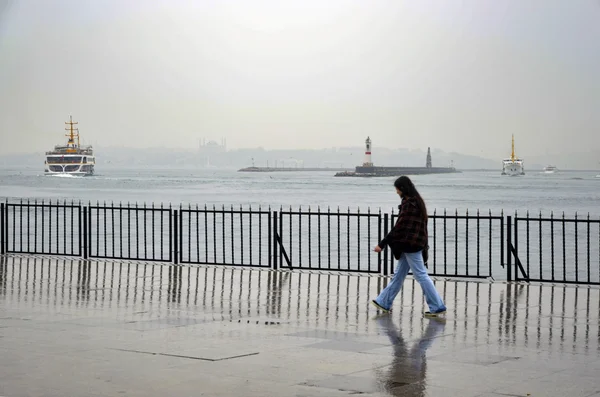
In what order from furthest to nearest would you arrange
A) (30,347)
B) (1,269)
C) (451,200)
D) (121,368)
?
(451,200)
(1,269)
(30,347)
(121,368)

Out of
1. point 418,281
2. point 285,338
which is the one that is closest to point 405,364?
point 285,338

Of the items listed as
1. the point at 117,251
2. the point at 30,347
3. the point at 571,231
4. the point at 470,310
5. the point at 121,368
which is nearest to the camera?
the point at 121,368

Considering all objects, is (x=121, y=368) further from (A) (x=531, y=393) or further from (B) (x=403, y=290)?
(B) (x=403, y=290)

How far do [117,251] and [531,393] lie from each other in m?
38.5

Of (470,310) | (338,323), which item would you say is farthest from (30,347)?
(470,310)

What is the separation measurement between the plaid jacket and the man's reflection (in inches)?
42.6

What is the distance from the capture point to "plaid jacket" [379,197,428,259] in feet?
38.0

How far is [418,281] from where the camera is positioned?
461 inches

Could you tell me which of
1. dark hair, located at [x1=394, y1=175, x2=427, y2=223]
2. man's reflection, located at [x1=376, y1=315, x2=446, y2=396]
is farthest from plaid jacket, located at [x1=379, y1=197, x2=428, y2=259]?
man's reflection, located at [x1=376, y1=315, x2=446, y2=396]

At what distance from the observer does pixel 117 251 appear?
1742 inches

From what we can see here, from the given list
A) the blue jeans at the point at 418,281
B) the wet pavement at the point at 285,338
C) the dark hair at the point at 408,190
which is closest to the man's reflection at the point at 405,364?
the wet pavement at the point at 285,338

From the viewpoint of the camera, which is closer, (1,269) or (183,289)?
(183,289)

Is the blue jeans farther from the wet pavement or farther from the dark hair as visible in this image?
the dark hair

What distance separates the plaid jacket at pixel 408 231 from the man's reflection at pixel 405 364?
1.08 m
